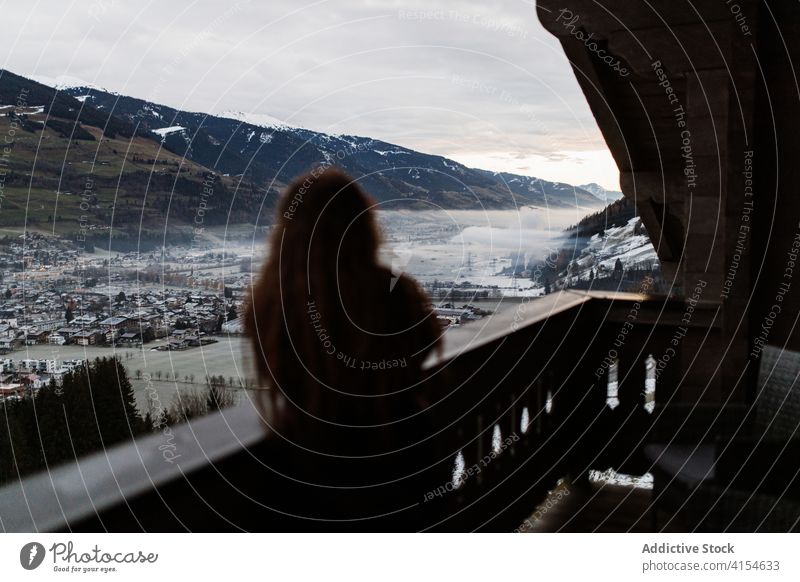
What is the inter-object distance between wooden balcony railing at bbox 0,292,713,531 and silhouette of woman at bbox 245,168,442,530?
1.7 inches

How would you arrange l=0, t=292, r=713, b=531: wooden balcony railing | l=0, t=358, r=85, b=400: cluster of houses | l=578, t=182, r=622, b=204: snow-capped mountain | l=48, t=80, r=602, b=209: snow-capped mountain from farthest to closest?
l=578, t=182, r=622, b=204: snow-capped mountain < l=48, t=80, r=602, b=209: snow-capped mountain < l=0, t=358, r=85, b=400: cluster of houses < l=0, t=292, r=713, b=531: wooden balcony railing

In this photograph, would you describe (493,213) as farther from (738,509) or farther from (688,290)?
(738,509)

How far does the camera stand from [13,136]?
1.01 metres

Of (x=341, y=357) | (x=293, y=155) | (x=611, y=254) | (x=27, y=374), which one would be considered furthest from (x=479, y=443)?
(x=27, y=374)

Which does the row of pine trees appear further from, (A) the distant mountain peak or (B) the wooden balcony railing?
(A) the distant mountain peak

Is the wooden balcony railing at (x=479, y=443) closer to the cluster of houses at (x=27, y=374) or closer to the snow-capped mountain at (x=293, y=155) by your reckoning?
the cluster of houses at (x=27, y=374)

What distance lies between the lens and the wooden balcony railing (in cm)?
84

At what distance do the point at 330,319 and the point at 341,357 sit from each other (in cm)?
7

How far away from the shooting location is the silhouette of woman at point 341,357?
952 millimetres

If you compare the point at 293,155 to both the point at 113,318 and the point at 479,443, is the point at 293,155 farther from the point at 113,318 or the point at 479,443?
the point at 479,443

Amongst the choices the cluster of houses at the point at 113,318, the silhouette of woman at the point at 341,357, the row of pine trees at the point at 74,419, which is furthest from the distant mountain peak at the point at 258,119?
the row of pine trees at the point at 74,419

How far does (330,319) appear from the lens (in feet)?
3.23

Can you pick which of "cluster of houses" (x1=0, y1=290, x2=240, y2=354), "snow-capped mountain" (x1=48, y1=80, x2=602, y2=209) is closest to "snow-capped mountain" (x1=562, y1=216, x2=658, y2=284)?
"snow-capped mountain" (x1=48, y1=80, x2=602, y2=209)
